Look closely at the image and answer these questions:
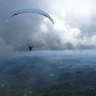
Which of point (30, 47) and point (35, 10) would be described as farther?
point (30, 47)

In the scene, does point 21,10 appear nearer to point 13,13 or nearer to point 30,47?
point 13,13

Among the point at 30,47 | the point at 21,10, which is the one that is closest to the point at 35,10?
the point at 21,10

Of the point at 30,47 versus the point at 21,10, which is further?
the point at 30,47

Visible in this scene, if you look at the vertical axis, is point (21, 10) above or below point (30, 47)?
above

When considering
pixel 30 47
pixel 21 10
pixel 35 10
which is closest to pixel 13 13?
pixel 21 10

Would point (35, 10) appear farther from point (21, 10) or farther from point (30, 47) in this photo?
point (30, 47)

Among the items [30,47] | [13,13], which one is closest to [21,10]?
[13,13]

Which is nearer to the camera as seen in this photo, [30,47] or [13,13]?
[13,13]

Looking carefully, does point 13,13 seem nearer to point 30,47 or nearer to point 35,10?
point 35,10
